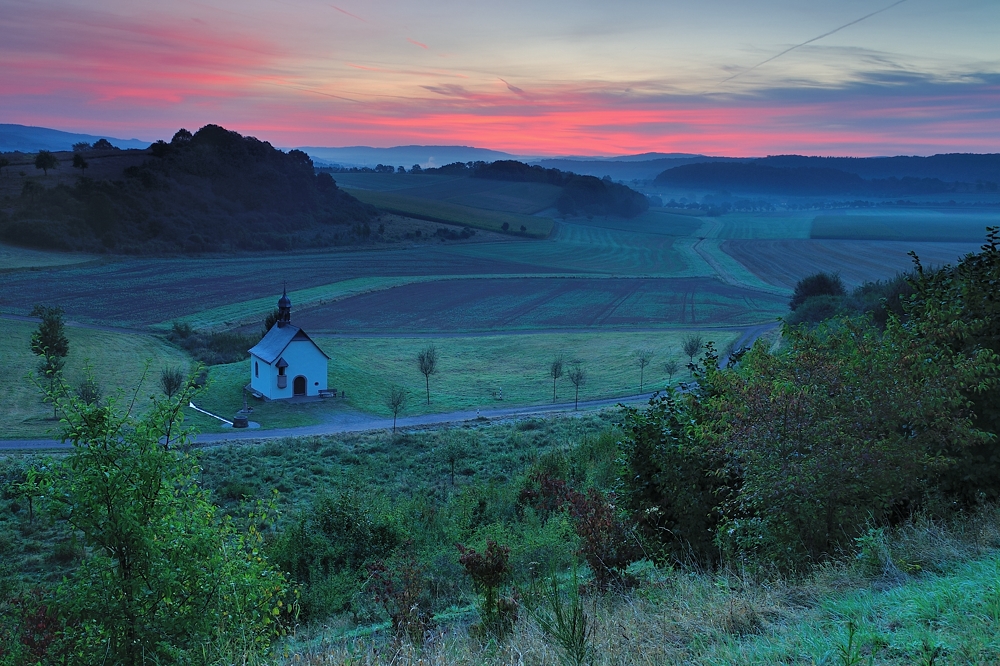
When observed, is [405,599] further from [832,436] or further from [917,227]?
[917,227]

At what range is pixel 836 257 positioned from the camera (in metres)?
124

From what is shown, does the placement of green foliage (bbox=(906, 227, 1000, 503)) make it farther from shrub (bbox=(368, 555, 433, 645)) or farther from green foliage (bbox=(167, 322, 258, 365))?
green foliage (bbox=(167, 322, 258, 365))

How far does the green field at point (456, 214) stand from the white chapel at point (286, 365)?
108m

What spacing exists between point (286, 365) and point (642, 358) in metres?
24.4

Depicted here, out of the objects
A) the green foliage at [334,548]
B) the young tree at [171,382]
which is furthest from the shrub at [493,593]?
the young tree at [171,382]

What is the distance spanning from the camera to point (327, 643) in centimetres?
738

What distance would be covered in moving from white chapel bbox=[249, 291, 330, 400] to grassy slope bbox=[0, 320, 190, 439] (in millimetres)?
6095

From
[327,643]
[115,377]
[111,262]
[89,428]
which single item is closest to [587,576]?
[327,643]

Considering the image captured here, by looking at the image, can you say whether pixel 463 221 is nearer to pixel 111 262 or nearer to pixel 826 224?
pixel 111 262

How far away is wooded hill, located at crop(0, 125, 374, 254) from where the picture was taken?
10775 cm

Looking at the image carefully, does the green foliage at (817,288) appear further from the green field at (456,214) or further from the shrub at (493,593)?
the green field at (456,214)

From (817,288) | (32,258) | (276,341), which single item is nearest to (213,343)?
(276,341)

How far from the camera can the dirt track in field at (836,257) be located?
337 ft

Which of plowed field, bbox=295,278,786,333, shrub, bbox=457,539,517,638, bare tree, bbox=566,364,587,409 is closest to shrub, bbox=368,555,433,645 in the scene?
shrub, bbox=457,539,517,638
